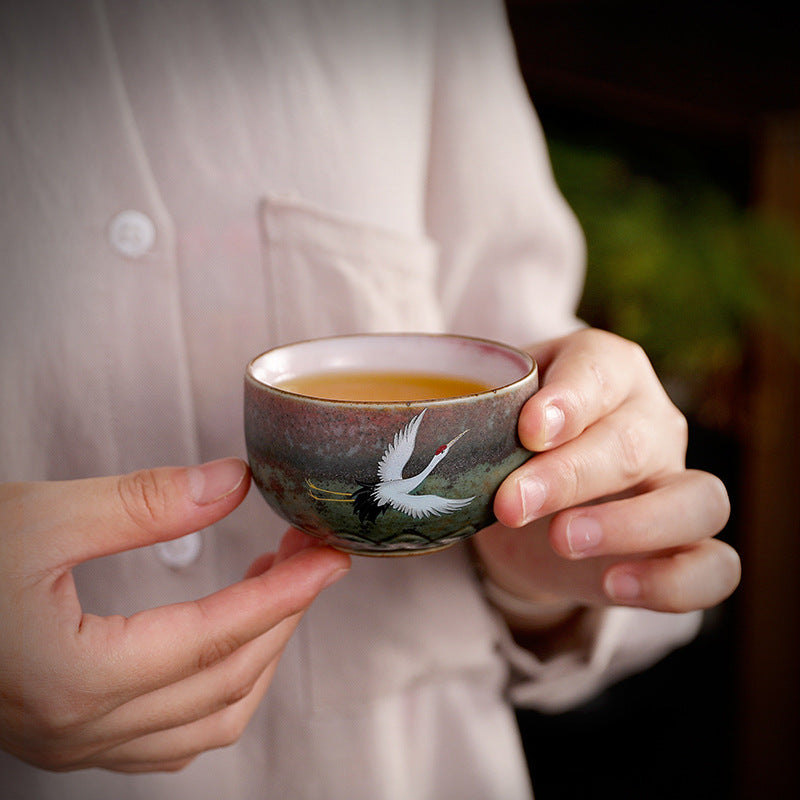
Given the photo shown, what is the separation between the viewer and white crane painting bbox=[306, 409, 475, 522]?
0.44m

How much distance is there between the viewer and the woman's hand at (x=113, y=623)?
49 centimetres

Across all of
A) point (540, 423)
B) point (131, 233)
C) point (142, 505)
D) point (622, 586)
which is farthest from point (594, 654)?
point (131, 233)

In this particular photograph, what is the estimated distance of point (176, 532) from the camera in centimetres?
54

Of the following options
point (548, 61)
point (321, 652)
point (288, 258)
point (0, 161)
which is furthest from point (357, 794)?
point (548, 61)

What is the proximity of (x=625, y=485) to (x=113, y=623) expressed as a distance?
1.42 ft

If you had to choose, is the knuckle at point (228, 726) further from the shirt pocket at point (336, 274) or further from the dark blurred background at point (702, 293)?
the dark blurred background at point (702, 293)

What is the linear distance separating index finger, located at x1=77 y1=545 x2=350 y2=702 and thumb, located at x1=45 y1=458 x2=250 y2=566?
0.19 ft

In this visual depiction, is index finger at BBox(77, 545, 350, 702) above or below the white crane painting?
below

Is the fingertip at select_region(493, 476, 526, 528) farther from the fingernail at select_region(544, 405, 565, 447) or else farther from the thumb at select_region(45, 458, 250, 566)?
the thumb at select_region(45, 458, 250, 566)

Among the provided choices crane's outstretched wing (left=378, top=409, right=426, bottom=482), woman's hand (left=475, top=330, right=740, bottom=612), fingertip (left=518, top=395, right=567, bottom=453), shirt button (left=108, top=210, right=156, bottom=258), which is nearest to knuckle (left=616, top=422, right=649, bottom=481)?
woman's hand (left=475, top=330, right=740, bottom=612)

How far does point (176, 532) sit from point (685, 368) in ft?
4.42

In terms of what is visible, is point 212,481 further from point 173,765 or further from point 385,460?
point 173,765

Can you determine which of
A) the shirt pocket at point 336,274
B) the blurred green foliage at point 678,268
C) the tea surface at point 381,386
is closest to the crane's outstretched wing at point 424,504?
the tea surface at point 381,386

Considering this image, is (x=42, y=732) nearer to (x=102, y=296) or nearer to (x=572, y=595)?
(x=102, y=296)
